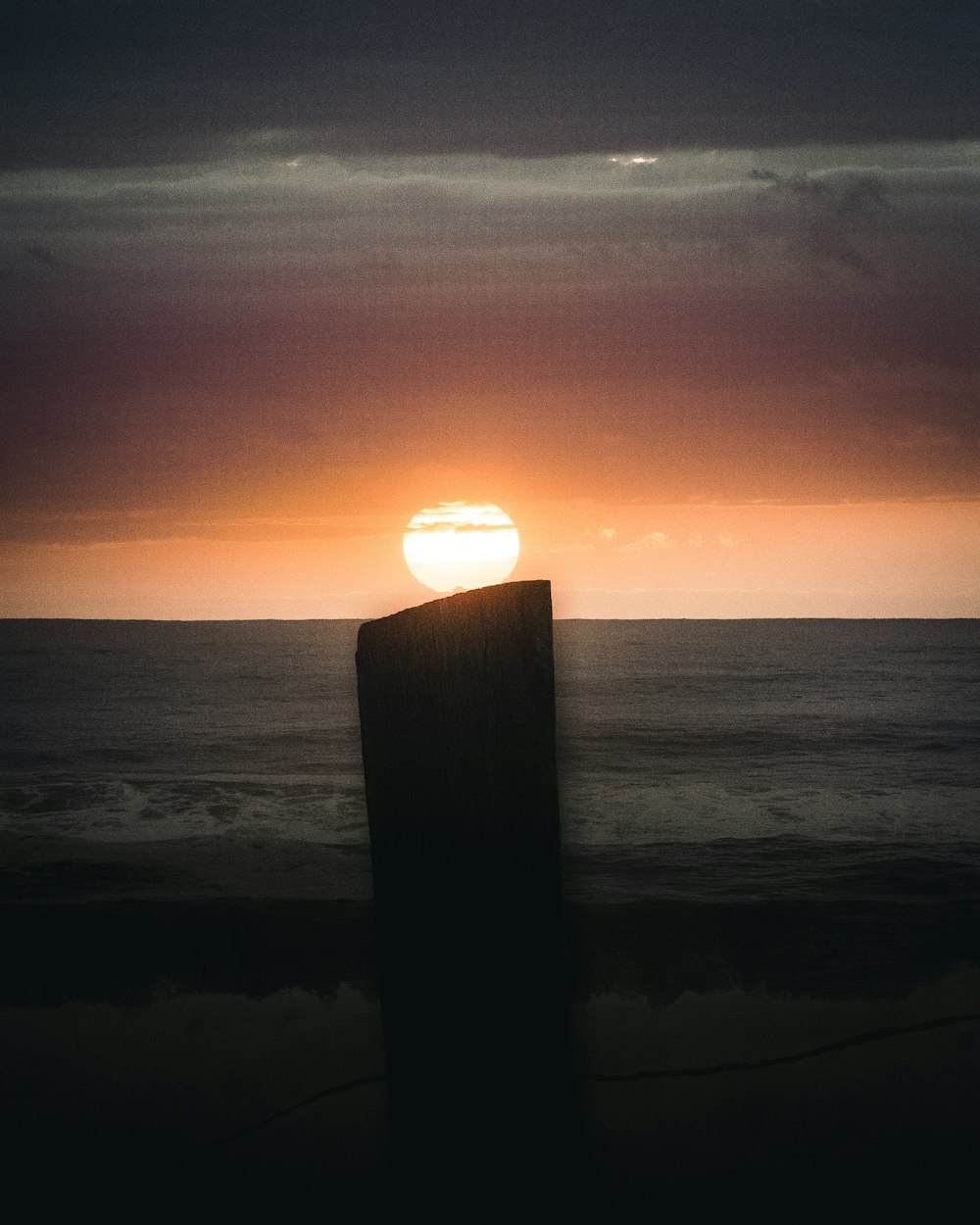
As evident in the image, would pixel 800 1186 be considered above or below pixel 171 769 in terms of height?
above

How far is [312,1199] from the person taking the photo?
4.42m

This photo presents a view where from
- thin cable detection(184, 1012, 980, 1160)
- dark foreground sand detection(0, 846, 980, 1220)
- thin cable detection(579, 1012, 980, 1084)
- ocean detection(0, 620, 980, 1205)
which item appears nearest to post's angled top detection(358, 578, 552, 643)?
ocean detection(0, 620, 980, 1205)

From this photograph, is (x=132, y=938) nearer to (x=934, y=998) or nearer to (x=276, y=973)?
(x=276, y=973)

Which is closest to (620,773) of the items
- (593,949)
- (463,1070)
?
(593,949)

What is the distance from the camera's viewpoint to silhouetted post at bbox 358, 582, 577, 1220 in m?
1.13

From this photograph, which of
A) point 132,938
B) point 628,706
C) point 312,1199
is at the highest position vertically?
point 312,1199

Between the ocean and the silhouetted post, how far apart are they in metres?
0.08

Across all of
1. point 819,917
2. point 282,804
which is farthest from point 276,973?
point 282,804

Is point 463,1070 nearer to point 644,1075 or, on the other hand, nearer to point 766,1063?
point 644,1075

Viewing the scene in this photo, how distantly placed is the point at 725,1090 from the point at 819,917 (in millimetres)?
4589

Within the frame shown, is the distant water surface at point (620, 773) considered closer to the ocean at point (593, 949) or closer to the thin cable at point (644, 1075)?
the ocean at point (593, 949)

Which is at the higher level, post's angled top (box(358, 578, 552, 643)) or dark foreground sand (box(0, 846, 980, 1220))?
post's angled top (box(358, 578, 552, 643))

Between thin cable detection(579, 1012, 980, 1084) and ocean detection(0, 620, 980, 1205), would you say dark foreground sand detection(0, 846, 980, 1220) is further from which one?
thin cable detection(579, 1012, 980, 1084)

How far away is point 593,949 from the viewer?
335 inches
